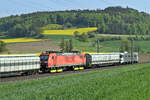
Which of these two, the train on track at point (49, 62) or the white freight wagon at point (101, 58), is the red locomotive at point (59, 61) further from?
the white freight wagon at point (101, 58)

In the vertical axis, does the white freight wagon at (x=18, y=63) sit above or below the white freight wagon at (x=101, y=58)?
above

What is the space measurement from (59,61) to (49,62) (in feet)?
10.1

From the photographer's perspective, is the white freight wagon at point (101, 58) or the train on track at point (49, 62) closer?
the train on track at point (49, 62)

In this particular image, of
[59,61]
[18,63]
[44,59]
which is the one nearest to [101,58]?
[59,61]

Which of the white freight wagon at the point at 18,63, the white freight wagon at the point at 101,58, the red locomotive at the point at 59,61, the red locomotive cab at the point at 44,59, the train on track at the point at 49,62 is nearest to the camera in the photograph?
the white freight wagon at the point at 18,63

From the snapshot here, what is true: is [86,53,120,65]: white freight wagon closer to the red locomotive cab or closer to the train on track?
the train on track

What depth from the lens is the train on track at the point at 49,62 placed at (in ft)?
116

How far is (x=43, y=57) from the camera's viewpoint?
42.6 meters

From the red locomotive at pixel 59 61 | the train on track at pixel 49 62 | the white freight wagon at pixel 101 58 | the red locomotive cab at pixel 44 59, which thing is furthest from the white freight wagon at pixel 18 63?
the white freight wagon at pixel 101 58

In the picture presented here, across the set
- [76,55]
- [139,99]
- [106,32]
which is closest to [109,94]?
[139,99]

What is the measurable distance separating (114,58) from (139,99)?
5471 centimetres

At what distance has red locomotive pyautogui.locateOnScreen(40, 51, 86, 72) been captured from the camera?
42250 millimetres

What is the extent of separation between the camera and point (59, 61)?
44688 mm

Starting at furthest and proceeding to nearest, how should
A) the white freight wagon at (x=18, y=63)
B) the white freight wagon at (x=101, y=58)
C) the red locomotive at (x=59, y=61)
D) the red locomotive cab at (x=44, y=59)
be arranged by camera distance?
the white freight wagon at (x=101, y=58), the red locomotive at (x=59, y=61), the red locomotive cab at (x=44, y=59), the white freight wagon at (x=18, y=63)
